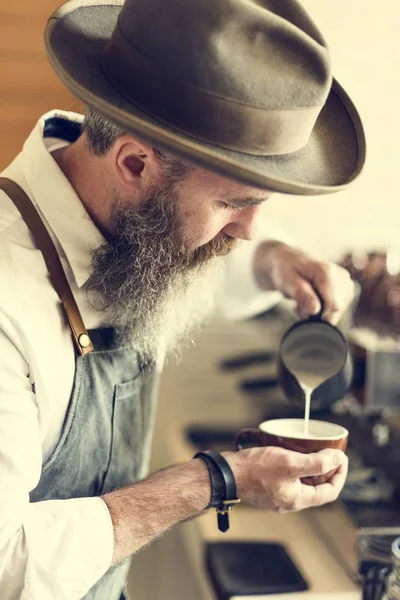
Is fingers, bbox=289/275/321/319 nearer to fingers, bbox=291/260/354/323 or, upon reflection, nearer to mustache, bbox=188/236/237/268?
fingers, bbox=291/260/354/323

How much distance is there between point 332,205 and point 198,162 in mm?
1386

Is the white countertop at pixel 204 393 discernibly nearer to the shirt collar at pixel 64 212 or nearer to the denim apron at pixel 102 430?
the denim apron at pixel 102 430

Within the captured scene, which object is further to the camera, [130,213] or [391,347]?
[391,347]

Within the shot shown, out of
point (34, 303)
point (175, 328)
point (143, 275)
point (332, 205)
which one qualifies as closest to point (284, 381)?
point (175, 328)

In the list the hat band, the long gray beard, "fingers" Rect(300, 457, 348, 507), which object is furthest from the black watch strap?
the hat band

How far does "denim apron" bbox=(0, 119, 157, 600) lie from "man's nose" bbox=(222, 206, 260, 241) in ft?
0.89

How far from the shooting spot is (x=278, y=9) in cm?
110

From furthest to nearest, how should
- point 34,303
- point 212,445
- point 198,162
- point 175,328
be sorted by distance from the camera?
1. point 212,445
2. point 175,328
3. point 34,303
4. point 198,162

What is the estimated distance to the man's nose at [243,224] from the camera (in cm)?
114

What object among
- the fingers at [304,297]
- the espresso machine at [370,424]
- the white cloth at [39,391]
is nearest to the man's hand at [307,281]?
the fingers at [304,297]

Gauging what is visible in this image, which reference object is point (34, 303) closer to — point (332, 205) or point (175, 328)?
point (175, 328)

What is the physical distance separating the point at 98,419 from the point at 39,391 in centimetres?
19

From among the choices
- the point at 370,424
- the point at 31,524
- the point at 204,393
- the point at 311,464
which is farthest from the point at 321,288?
the point at 204,393

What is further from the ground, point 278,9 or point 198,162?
point 278,9
